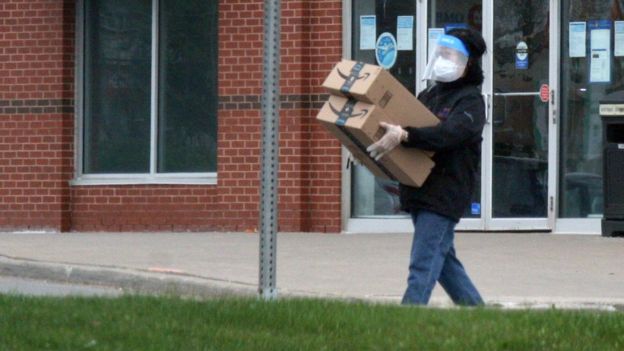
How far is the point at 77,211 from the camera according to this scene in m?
16.1

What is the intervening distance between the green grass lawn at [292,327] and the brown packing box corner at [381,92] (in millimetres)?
1007

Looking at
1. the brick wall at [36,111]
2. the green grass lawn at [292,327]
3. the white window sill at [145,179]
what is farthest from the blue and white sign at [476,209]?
the green grass lawn at [292,327]

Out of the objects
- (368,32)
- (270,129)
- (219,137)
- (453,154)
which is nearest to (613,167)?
(368,32)

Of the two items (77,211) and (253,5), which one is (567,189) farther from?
(77,211)

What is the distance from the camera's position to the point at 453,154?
25.9ft

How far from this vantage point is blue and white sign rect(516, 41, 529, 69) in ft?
48.2

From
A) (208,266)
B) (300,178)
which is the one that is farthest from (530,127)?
(208,266)

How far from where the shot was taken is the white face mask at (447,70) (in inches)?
309

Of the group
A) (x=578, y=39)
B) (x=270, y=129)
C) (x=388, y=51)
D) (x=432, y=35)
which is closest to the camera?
(x=270, y=129)

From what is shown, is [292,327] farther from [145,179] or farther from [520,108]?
[145,179]

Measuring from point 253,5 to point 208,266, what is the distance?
14.8 feet

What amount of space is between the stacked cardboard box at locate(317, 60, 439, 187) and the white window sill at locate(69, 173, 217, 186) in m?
7.82

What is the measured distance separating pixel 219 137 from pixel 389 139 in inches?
314

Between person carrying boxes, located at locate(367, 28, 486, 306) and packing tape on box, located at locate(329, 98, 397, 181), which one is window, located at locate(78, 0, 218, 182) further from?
packing tape on box, located at locate(329, 98, 397, 181)
